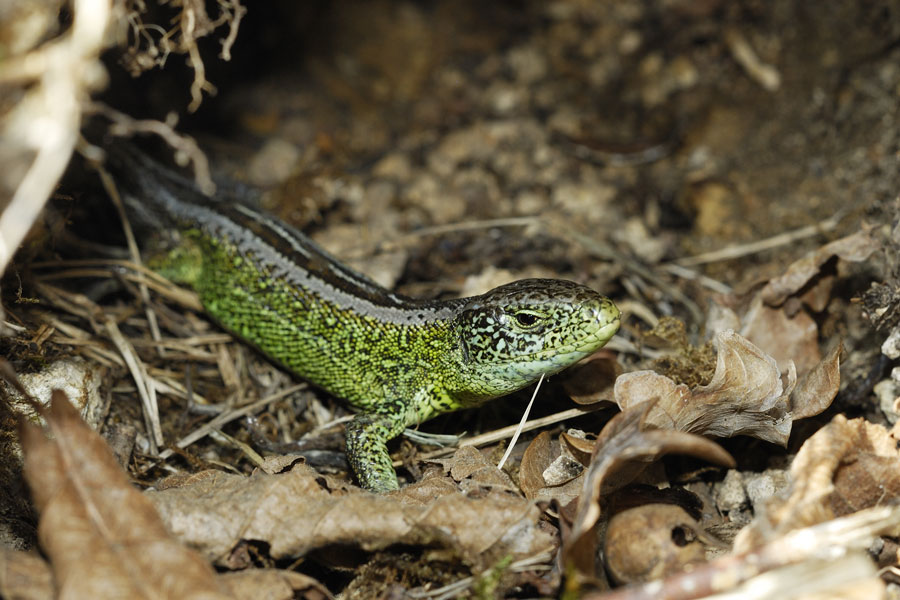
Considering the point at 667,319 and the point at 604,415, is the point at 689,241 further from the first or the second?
the point at 604,415

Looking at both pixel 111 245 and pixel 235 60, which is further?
pixel 235 60

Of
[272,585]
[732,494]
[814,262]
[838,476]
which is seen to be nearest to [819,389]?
[838,476]

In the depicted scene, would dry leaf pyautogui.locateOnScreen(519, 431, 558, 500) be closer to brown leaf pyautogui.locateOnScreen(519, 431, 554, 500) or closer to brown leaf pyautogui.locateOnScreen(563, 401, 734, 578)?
brown leaf pyautogui.locateOnScreen(519, 431, 554, 500)

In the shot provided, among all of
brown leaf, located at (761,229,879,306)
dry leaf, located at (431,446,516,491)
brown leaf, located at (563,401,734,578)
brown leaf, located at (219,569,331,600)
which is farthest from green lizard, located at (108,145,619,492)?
brown leaf, located at (761,229,879,306)

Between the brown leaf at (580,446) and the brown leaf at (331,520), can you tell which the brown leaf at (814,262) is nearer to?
the brown leaf at (580,446)

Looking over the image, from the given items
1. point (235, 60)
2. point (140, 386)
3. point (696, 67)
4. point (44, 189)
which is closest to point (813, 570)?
point (44, 189)

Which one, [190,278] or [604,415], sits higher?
[190,278]
